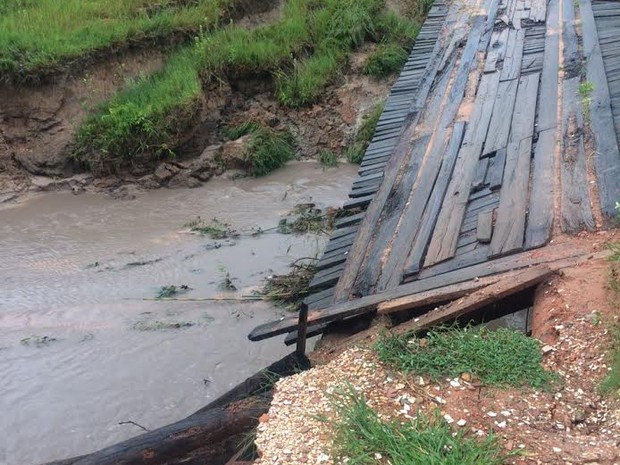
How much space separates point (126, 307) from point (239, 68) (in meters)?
4.49

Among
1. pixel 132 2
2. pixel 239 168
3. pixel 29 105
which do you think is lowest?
Answer: pixel 239 168

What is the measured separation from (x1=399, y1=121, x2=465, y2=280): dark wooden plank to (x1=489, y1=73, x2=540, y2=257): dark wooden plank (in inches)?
15.3

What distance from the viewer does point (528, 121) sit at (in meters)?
5.67

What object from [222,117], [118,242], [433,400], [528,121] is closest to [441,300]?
[433,400]

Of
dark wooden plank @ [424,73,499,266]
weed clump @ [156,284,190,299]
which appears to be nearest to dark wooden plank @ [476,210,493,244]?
dark wooden plank @ [424,73,499,266]

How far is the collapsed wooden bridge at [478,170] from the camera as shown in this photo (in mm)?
4000

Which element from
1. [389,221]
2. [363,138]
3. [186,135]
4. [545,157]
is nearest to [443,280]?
[389,221]

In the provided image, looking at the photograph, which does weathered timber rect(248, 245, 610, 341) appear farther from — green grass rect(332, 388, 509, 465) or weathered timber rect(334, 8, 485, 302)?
green grass rect(332, 388, 509, 465)

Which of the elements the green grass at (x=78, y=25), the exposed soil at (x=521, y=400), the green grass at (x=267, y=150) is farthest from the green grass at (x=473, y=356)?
the green grass at (x=78, y=25)

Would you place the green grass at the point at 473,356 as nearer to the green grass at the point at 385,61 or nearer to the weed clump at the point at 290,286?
the weed clump at the point at 290,286

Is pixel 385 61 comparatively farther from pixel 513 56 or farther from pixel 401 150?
pixel 401 150

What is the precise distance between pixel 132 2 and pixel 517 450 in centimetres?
914

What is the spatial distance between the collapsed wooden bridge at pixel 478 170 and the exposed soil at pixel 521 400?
1.40ft

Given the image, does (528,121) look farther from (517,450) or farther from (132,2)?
(132,2)
